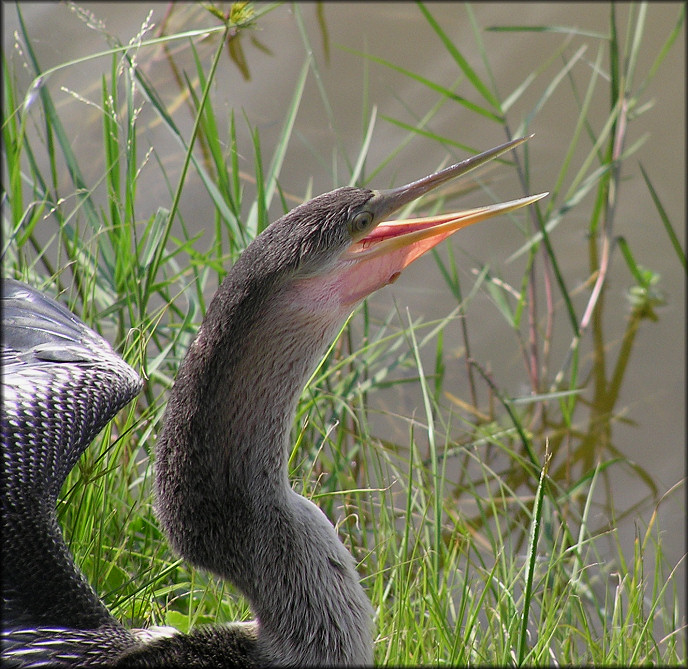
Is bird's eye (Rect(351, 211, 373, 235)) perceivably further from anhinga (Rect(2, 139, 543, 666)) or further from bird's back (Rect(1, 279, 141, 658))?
bird's back (Rect(1, 279, 141, 658))

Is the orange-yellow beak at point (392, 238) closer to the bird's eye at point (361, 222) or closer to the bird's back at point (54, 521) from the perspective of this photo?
the bird's eye at point (361, 222)

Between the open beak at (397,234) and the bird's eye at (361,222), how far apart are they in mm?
21

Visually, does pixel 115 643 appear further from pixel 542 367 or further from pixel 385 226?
pixel 542 367

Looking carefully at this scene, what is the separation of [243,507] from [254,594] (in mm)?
214

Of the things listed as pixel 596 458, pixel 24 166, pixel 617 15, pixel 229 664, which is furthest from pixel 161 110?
pixel 617 15

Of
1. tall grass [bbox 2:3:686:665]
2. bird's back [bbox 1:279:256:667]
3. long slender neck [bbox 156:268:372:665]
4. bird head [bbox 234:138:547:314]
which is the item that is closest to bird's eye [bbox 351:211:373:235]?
bird head [bbox 234:138:547:314]

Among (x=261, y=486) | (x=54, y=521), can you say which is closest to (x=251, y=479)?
(x=261, y=486)

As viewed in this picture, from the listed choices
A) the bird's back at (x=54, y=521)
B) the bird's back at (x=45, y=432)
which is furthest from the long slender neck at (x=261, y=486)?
the bird's back at (x=45, y=432)

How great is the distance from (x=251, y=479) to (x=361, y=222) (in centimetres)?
63

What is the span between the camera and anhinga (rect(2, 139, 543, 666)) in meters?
1.91

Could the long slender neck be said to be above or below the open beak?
below

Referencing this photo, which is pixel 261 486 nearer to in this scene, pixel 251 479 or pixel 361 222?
pixel 251 479

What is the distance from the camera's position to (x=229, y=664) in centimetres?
198

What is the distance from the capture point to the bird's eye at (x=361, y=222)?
1980 millimetres
